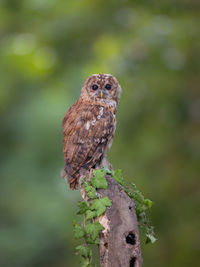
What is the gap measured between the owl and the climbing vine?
1.82 feet

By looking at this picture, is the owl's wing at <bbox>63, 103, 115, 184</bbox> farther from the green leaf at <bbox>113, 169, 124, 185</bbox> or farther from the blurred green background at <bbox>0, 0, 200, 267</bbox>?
the blurred green background at <bbox>0, 0, 200, 267</bbox>

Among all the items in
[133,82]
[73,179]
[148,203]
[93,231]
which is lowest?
[93,231]

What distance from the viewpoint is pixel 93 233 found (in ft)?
10.5

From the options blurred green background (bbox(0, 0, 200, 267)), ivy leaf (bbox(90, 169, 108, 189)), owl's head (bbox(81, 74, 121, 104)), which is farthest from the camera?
blurred green background (bbox(0, 0, 200, 267))

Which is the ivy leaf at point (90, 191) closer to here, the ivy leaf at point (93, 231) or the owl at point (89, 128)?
the ivy leaf at point (93, 231)

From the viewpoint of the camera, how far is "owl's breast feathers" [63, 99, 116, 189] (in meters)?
4.12

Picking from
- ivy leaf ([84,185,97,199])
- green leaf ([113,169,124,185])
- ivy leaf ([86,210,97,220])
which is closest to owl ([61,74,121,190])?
green leaf ([113,169,124,185])

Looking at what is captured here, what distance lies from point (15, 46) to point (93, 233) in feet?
10.9

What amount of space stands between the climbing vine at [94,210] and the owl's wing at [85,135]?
2.00 feet

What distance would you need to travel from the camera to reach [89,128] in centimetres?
432

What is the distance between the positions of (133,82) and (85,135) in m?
2.52

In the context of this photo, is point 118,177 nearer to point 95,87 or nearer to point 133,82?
point 95,87

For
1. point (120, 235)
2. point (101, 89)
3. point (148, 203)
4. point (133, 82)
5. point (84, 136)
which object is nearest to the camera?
point (120, 235)

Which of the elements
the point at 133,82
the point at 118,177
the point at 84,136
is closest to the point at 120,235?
the point at 118,177
